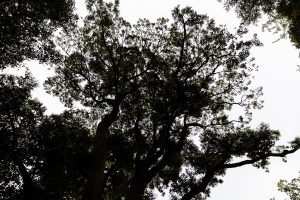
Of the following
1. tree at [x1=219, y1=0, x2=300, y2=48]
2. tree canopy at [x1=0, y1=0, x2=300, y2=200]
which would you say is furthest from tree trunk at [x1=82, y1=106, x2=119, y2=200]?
tree at [x1=219, y1=0, x2=300, y2=48]

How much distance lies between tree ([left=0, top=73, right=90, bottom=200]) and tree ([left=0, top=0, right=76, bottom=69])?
1522 millimetres

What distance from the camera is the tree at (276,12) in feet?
73.0

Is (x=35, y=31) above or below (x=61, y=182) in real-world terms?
above

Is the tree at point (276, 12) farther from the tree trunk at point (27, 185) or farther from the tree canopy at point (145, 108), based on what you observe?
A: the tree trunk at point (27, 185)

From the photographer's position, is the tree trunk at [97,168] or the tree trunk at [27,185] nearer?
the tree trunk at [97,168]

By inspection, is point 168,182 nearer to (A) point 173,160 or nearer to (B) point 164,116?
(A) point 173,160

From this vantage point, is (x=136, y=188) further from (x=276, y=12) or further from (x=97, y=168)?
(x=276, y=12)

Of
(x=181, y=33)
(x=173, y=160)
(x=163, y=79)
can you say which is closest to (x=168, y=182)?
(x=173, y=160)

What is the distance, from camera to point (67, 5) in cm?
1919

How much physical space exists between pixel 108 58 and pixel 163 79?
4032 millimetres

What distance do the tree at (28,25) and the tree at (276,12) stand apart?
41.6 ft

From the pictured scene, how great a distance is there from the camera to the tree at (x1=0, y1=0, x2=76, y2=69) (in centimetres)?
1620

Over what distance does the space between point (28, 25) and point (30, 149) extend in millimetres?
6708

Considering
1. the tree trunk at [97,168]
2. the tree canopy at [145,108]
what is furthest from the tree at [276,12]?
the tree trunk at [97,168]
